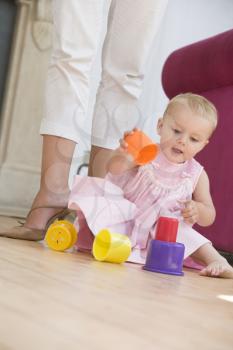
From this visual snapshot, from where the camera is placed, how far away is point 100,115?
161 cm

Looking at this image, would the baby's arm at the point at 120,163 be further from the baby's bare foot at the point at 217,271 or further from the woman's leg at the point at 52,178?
the baby's bare foot at the point at 217,271

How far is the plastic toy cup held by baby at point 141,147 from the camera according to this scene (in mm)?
1352

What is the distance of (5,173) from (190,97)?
4.46 feet

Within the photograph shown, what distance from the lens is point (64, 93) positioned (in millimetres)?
1473

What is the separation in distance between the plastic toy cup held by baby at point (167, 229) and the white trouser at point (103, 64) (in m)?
0.31

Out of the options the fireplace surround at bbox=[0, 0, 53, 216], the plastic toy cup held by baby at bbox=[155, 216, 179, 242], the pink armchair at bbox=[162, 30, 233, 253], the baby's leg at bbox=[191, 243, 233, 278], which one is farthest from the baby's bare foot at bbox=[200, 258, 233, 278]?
the fireplace surround at bbox=[0, 0, 53, 216]

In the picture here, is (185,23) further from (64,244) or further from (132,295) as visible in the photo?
(132,295)

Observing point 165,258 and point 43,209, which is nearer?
point 165,258

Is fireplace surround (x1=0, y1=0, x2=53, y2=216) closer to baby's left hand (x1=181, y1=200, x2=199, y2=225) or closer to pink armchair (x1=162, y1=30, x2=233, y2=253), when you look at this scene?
pink armchair (x1=162, y1=30, x2=233, y2=253)

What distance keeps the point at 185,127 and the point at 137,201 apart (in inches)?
8.0

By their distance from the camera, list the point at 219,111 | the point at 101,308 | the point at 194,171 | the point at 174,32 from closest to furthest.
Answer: the point at 101,308 → the point at 194,171 → the point at 219,111 → the point at 174,32

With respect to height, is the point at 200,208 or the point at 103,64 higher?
the point at 103,64

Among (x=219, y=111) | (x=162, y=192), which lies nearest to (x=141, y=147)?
(x=162, y=192)

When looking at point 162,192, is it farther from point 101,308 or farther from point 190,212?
point 101,308
